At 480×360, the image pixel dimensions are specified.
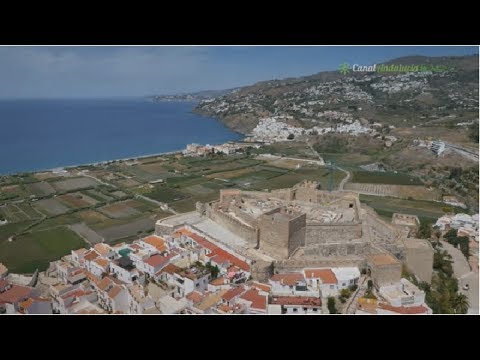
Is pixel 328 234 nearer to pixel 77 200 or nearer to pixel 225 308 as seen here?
pixel 225 308

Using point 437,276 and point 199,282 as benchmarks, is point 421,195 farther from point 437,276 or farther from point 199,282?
point 199,282

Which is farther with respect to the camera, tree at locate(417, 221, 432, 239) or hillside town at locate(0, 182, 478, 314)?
tree at locate(417, 221, 432, 239)

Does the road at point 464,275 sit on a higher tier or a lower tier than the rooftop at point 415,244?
lower

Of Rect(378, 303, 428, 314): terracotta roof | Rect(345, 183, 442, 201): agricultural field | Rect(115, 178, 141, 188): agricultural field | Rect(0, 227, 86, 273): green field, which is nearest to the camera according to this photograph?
Rect(378, 303, 428, 314): terracotta roof

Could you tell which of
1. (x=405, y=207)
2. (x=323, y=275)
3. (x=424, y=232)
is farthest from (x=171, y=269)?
(x=405, y=207)

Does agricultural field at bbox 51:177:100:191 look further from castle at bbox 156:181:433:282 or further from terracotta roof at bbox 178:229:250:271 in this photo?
terracotta roof at bbox 178:229:250:271

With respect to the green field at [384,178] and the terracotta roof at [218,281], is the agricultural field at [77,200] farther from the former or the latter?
the green field at [384,178]

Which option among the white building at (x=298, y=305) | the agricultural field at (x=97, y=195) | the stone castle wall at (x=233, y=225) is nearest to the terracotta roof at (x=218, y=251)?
the stone castle wall at (x=233, y=225)

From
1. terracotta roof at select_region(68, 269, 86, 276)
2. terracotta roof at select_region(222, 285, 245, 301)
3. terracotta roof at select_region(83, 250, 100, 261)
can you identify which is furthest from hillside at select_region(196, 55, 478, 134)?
terracotta roof at select_region(68, 269, 86, 276)
